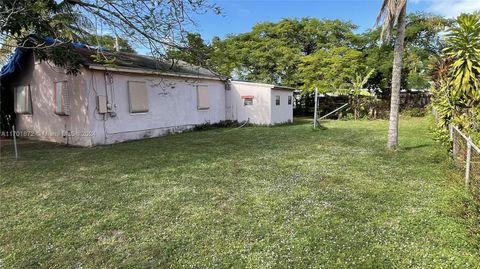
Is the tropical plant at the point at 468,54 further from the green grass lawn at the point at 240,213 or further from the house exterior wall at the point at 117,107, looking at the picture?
the house exterior wall at the point at 117,107

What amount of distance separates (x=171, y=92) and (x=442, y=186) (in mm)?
11050

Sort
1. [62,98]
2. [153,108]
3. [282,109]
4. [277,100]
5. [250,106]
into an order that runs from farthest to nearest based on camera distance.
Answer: [282,109], [277,100], [250,106], [153,108], [62,98]

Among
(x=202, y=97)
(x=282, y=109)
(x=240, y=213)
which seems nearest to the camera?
(x=240, y=213)

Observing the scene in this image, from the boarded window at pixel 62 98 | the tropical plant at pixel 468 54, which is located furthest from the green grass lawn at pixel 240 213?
the boarded window at pixel 62 98

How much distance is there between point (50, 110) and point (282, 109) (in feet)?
38.5

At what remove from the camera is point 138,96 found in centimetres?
1205

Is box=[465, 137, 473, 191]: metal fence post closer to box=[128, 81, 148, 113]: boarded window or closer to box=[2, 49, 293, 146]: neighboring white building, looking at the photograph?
box=[2, 49, 293, 146]: neighboring white building

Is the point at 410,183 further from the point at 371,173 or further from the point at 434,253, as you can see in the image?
the point at 434,253

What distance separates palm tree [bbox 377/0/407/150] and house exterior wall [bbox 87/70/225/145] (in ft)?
28.0

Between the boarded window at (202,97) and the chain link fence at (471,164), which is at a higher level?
the boarded window at (202,97)

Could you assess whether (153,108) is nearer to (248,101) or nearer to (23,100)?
(23,100)

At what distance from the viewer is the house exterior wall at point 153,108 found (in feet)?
35.4

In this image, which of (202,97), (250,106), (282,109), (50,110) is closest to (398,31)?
(202,97)

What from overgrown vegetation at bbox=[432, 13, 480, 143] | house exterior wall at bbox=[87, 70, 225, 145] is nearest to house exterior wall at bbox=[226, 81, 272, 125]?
house exterior wall at bbox=[87, 70, 225, 145]
